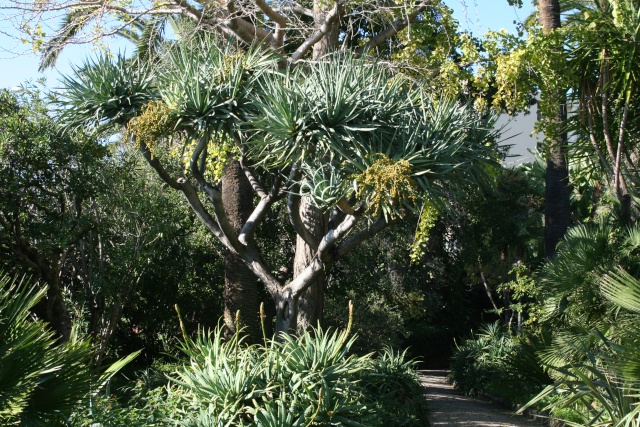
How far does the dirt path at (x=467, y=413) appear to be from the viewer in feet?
37.3

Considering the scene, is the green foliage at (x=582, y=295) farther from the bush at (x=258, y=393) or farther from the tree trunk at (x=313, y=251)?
the tree trunk at (x=313, y=251)

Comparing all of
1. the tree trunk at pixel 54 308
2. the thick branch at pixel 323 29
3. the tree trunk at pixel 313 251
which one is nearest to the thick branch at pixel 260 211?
the tree trunk at pixel 313 251

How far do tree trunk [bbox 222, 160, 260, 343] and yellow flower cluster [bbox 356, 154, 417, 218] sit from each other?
558 cm

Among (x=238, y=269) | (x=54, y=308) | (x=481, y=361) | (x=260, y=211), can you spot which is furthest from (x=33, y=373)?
(x=481, y=361)

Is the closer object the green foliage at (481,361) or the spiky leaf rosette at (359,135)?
the spiky leaf rosette at (359,135)

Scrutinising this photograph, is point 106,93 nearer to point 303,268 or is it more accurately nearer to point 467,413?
point 303,268

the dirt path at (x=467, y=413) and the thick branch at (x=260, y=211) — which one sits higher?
the thick branch at (x=260, y=211)

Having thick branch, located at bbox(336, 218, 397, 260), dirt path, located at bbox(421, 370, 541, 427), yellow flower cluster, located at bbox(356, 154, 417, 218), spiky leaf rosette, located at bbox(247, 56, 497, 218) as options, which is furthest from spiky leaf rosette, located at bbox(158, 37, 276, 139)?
dirt path, located at bbox(421, 370, 541, 427)

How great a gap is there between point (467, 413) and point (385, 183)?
23.0 ft

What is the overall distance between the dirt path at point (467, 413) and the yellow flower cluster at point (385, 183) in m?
4.66

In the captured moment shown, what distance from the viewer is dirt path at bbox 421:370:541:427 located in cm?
1138

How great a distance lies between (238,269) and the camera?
12.6 m

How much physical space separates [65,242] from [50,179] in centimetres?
111

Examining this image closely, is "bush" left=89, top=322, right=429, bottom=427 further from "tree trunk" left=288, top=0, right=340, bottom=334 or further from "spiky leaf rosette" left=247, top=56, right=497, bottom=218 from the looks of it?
"tree trunk" left=288, top=0, right=340, bottom=334
